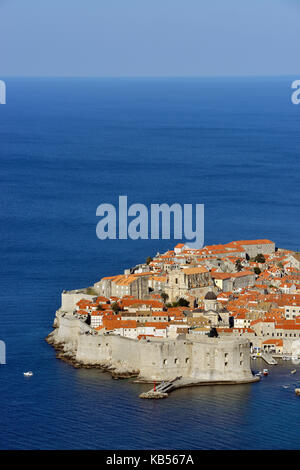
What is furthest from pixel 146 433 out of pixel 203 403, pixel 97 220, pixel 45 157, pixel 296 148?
pixel 296 148

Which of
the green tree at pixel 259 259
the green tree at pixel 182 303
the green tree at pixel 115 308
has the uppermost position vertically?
the green tree at pixel 259 259

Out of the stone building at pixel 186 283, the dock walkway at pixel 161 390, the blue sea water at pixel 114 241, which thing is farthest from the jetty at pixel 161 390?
the stone building at pixel 186 283

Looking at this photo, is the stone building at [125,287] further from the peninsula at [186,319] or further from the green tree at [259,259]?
the green tree at [259,259]

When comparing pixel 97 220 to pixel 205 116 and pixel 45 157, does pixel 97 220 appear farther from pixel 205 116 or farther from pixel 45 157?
pixel 205 116

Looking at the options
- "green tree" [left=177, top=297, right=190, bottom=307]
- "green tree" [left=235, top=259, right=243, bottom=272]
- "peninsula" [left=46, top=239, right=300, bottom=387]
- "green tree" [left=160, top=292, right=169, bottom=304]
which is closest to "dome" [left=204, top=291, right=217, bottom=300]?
"peninsula" [left=46, top=239, right=300, bottom=387]

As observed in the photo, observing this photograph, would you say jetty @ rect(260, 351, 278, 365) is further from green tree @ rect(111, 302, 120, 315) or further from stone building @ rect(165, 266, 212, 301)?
green tree @ rect(111, 302, 120, 315)

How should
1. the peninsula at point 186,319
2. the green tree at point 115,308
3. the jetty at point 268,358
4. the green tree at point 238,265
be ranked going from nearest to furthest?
1. the peninsula at point 186,319
2. the jetty at point 268,358
3. the green tree at point 115,308
4. the green tree at point 238,265

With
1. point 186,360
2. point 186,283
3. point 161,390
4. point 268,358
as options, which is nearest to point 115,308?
point 186,283
